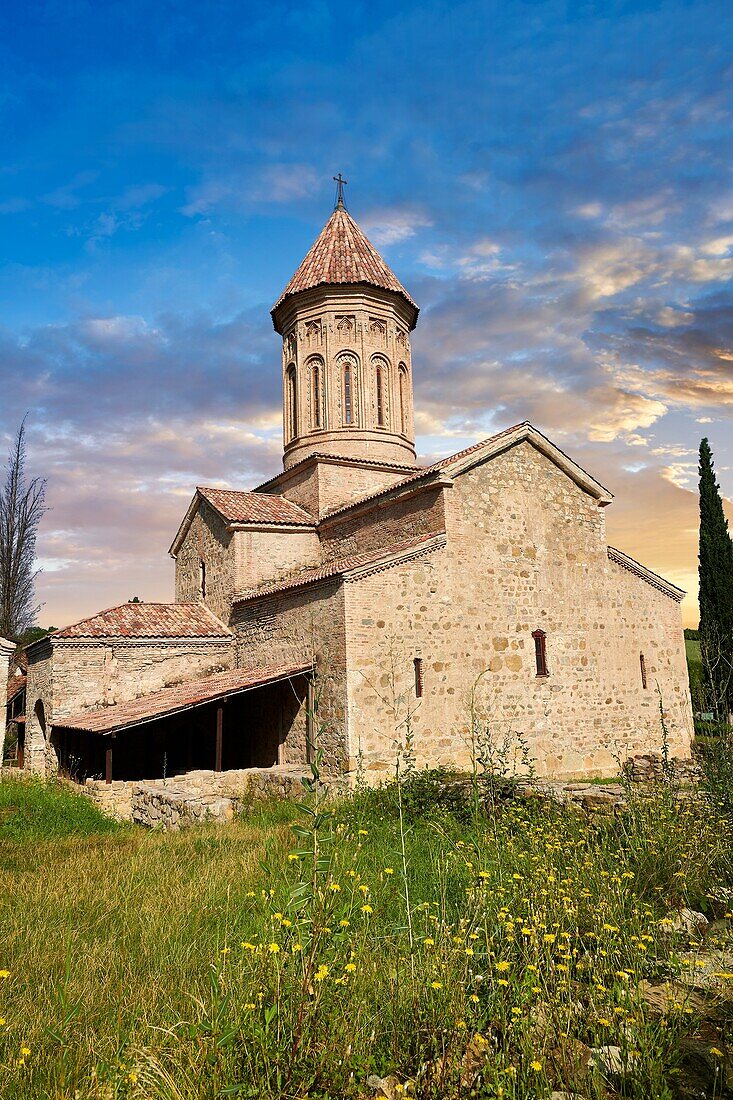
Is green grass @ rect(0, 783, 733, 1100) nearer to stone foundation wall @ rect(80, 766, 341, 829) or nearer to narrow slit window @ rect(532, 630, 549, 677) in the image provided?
stone foundation wall @ rect(80, 766, 341, 829)

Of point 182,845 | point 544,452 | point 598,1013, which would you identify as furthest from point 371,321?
point 598,1013

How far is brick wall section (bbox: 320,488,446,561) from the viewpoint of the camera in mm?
12484

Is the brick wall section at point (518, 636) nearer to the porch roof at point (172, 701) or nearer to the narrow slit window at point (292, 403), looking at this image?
the porch roof at point (172, 701)

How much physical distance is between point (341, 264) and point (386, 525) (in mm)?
8214

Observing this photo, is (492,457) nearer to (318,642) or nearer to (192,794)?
(318,642)

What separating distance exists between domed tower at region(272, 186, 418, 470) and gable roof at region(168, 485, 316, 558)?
4.57 feet

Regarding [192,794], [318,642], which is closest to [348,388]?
[318,642]

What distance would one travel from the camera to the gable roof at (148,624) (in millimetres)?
14328

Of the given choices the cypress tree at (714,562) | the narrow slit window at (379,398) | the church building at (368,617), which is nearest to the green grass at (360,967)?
the church building at (368,617)

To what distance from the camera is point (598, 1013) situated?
3.22 metres

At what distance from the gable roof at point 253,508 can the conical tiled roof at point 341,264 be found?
5.28 metres

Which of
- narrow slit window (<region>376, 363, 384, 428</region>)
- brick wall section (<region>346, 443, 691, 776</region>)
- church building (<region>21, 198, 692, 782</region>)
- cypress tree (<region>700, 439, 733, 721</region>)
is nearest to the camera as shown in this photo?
brick wall section (<region>346, 443, 691, 776</region>)

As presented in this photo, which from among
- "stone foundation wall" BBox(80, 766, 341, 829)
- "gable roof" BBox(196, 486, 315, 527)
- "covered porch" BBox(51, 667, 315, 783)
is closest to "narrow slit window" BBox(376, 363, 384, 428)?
"gable roof" BBox(196, 486, 315, 527)

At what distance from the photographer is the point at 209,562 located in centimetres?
1684
